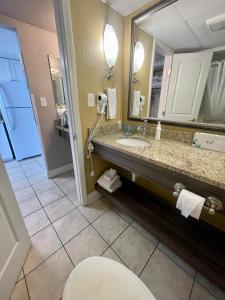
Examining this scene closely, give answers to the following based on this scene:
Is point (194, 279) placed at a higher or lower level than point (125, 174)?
lower

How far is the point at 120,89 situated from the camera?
5.30 feet

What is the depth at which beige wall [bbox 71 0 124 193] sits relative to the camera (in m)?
1.12

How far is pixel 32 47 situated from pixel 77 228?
222 cm

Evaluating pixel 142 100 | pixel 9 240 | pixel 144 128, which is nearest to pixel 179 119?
pixel 144 128

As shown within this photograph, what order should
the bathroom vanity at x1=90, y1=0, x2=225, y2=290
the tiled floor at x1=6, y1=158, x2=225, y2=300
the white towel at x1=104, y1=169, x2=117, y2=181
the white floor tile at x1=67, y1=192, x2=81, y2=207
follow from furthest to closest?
the white floor tile at x1=67, y1=192, x2=81, y2=207 → the white towel at x1=104, y1=169, x2=117, y2=181 → the tiled floor at x1=6, y1=158, x2=225, y2=300 → the bathroom vanity at x1=90, y1=0, x2=225, y2=290

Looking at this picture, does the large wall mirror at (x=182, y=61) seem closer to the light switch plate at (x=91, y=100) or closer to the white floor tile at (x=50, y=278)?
the light switch plate at (x=91, y=100)

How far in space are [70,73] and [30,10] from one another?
0.96 metres

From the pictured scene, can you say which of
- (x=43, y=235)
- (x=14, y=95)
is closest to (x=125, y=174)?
(x=43, y=235)

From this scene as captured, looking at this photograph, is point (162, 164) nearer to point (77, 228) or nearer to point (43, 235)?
point (77, 228)

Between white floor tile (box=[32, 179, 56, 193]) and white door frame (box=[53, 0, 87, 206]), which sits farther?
white floor tile (box=[32, 179, 56, 193])

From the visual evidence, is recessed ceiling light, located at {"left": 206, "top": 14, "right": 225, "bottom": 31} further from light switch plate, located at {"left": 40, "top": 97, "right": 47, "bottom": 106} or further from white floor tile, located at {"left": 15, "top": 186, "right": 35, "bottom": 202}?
white floor tile, located at {"left": 15, "top": 186, "right": 35, "bottom": 202}

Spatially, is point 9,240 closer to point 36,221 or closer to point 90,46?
point 36,221

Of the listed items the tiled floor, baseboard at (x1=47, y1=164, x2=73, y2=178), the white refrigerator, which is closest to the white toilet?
the tiled floor

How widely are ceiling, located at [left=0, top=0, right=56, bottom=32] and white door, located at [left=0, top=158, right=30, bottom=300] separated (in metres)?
1.52
